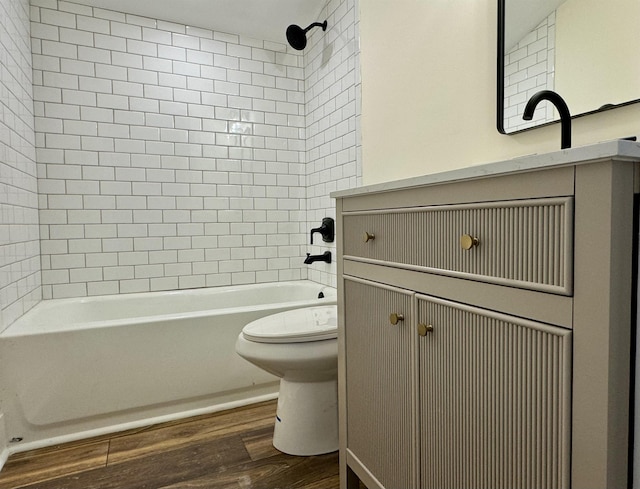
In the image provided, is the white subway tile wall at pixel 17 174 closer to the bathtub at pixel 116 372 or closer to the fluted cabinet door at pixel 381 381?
the bathtub at pixel 116 372

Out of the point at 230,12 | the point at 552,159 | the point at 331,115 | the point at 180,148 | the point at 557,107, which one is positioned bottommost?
the point at 552,159

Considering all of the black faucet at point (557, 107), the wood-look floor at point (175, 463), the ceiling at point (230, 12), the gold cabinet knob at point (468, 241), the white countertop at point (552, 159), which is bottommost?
the wood-look floor at point (175, 463)

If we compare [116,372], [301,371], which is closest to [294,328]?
[301,371]

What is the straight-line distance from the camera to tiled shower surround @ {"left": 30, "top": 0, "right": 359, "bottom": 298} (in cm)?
243

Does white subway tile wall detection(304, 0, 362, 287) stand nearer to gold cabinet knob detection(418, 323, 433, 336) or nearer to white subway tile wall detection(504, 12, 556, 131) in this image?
white subway tile wall detection(504, 12, 556, 131)

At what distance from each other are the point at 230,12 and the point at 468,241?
8.23 feet

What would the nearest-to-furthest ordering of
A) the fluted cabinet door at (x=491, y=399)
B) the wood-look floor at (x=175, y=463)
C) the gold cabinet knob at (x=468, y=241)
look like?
1. the fluted cabinet door at (x=491, y=399)
2. the gold cabinet knob at (x=468, y=241)
3. the wood-look floor at (x=175, y=463)

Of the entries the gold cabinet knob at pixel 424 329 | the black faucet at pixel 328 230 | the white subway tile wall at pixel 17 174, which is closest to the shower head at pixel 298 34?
the black faucet at pixel 328 230

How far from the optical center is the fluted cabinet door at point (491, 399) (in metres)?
0.65

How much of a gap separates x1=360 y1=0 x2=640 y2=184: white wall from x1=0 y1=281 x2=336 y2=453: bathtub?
3.49 feet

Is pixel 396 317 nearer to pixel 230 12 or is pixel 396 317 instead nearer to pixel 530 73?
pixel 530 73

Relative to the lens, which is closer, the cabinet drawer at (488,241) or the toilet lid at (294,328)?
the cabinet drawer at (488,241)

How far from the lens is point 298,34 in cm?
267

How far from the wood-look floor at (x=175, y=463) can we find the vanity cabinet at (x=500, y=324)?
1.60 feet
